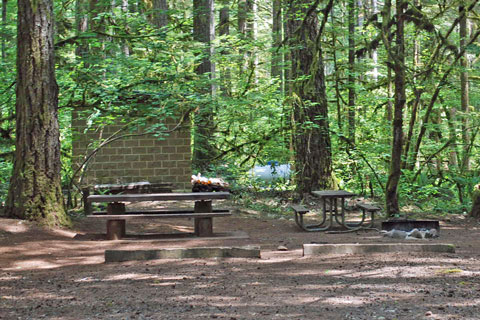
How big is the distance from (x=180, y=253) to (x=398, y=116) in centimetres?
631

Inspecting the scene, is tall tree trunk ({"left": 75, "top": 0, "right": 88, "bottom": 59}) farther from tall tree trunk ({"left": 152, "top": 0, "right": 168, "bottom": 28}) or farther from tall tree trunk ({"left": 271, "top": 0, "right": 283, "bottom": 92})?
tall tree trunk ({"left": 271, "top": 0, "right": 283, "bottom": 92})

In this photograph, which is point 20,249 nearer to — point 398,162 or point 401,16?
point 398,162

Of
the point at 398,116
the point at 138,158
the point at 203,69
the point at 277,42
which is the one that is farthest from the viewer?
the point at 203,69

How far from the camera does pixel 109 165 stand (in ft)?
55.6

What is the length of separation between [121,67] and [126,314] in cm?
967

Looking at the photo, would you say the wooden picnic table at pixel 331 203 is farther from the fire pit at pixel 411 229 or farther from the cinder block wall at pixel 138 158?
the cinder block wall at pixel 138 158

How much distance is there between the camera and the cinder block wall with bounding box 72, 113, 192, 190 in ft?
55.3

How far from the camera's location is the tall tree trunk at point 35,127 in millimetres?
9805

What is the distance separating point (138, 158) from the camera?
1709 centimetres

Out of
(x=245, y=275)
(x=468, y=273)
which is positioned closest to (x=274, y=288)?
(x=245, y=275)

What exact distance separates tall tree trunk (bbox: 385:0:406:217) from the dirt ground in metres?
2.88

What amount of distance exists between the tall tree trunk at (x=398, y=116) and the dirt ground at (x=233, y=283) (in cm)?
288

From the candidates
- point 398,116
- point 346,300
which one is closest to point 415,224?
point 398,116

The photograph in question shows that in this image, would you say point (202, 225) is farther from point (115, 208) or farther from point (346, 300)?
point (346, 300)
